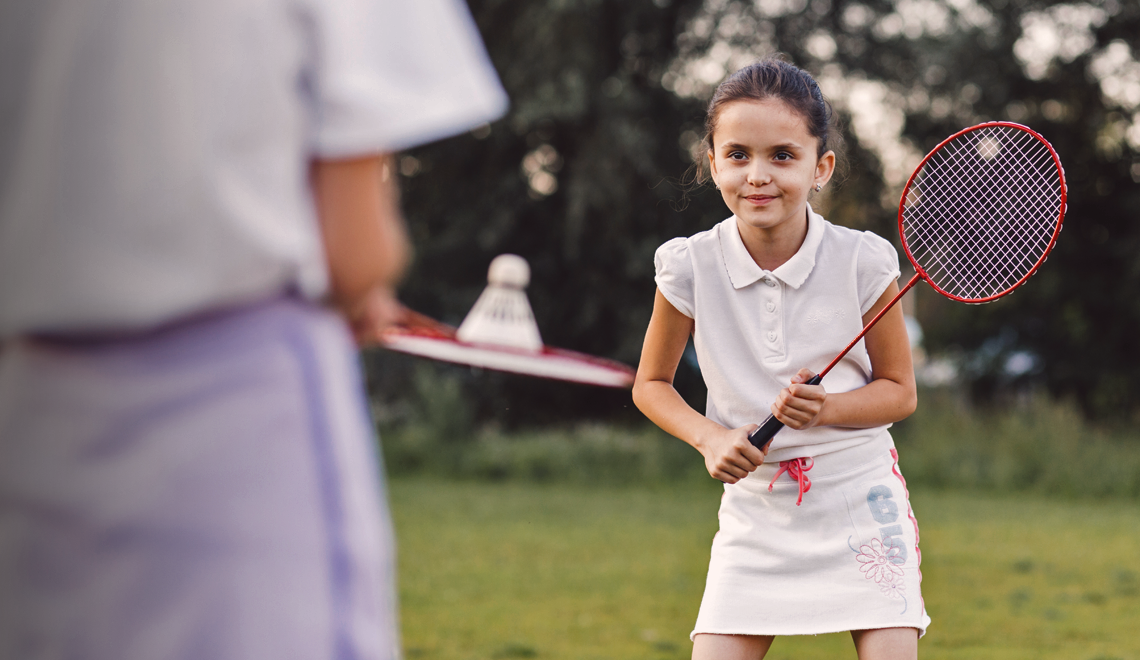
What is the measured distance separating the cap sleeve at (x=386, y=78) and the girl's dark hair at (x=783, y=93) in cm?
153

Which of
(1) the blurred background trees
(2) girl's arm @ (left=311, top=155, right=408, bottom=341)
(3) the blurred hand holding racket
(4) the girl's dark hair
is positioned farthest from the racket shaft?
(1) the blurred background trees

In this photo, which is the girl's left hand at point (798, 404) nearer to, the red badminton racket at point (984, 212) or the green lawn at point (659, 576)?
the red badminton racket at point (984, 212)

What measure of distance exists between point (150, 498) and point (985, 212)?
2458 millimetres

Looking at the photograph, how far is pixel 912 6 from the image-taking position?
16.6 meters

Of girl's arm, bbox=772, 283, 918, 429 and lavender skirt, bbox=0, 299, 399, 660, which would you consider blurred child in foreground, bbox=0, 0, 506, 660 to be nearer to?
lavender skirt, bbox=0, 299, 399, 660

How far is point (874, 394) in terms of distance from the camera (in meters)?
2.66

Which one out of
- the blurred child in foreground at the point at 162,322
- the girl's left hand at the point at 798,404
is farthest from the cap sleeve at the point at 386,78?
the girl's left hand at the point at 798,404

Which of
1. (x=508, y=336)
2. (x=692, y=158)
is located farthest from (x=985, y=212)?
(x=692, y=158)

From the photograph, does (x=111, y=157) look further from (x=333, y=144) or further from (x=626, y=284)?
(x=626, y=284)

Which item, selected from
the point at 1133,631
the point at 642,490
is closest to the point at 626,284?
the point at 642,490

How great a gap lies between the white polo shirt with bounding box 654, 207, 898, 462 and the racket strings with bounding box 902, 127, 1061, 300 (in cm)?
29

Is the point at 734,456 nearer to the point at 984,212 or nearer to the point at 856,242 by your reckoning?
the point at 856,242

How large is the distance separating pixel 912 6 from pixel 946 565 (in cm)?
1069

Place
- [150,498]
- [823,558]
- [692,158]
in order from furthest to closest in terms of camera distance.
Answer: [692,158]
[823,558]
[150,498]
